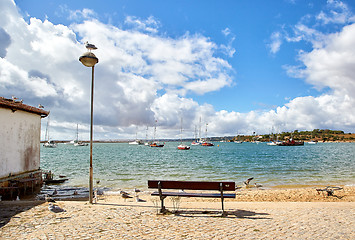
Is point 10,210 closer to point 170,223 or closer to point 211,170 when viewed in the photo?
point 170,223

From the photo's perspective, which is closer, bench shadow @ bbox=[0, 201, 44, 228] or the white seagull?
bench shadow @ bbox=[0, 201, 44, 228]

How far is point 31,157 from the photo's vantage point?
52.1ft

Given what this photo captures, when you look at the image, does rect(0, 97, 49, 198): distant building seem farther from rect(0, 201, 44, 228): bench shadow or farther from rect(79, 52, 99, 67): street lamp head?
rect(79, 52, 99, 67): street lamp head

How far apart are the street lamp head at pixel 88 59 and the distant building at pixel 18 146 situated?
21.1 ft

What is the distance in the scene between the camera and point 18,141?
14.2 m

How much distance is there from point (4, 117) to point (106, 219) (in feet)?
31.9

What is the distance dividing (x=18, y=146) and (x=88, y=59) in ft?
28.9

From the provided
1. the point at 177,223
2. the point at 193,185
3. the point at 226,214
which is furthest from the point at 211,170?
the point at 177,223


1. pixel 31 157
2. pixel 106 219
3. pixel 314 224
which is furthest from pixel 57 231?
pixel 31 157

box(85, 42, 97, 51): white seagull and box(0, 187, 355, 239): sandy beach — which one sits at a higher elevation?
box(85, 42, 97, 51): white seagull

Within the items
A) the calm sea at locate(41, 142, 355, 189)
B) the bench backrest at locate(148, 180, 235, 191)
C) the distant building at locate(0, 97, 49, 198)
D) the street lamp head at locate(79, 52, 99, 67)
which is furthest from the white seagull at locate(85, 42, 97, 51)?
the calm sea at locate(41, 142, 355, 189)

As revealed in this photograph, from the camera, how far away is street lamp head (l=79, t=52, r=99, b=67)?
9.19 m

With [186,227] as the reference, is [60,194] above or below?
below

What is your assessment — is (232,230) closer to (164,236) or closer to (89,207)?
(164,236)
